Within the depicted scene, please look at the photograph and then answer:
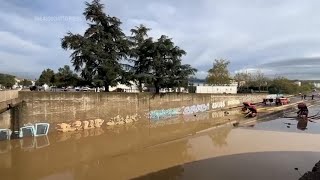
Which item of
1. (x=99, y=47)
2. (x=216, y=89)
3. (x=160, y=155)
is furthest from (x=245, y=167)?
(x=216, y=89)

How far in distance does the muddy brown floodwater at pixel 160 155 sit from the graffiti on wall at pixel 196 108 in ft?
52.3

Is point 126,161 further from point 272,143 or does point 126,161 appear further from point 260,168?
point 272,143

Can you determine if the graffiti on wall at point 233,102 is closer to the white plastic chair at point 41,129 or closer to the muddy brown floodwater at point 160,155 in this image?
the muddy brown floodwater at point 160,155

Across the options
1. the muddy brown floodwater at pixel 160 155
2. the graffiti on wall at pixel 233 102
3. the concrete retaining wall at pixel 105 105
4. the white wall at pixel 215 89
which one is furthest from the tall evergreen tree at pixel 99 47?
the white wall at pixel 215 89

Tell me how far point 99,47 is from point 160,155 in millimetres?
20838

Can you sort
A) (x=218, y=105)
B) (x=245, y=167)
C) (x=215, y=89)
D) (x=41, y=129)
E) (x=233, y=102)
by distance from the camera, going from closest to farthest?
(x=245, y=167)
(x=41, y=129)
(x=218, y=105)
(x=233, y=102)
(x=215, y=89)

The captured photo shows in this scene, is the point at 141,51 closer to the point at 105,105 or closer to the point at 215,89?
the point at 105,105

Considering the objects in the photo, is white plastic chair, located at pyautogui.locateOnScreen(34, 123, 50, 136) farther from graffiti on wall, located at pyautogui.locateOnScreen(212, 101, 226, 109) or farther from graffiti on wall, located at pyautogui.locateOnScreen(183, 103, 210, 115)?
graffiti on wall, located at pyautogui.locateOnScreen(212, 101, 226, 109)

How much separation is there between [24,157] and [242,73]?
104m

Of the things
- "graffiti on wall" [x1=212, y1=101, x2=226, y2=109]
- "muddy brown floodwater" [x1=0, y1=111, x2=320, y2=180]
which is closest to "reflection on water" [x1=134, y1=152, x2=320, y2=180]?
"muddy brown floodwater" [x1=0, y1=111, x2=320, y2=180]

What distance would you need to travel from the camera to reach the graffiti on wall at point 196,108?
172ft

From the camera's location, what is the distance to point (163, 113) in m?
47.5

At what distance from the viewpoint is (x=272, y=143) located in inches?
1147

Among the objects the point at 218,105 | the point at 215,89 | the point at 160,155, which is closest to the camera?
the point at 160,155
